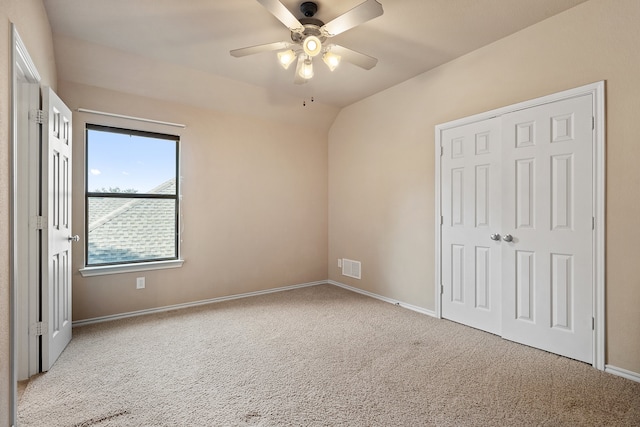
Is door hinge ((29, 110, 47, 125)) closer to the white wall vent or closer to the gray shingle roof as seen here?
the gray shingle roof

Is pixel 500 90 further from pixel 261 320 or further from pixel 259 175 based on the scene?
pixel 261 320

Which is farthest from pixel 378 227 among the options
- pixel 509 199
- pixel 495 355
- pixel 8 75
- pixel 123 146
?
pixel 8 75

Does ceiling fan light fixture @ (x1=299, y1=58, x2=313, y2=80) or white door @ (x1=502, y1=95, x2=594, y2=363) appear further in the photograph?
ceiling fan light fixture @ (x1=299, y1=58, x2=313, y2=80)

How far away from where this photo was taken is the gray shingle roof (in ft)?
11.6

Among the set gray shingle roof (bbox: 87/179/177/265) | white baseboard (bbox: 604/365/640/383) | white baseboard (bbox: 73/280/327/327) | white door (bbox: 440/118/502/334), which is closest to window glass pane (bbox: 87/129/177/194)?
gray shingle roof (bbox: 87/179/177/265)

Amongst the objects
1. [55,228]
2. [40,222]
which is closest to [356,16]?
[40,222]

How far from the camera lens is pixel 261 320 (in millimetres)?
3553

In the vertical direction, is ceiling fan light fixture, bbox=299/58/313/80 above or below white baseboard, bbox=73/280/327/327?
above

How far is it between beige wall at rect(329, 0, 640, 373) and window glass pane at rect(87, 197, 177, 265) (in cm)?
247

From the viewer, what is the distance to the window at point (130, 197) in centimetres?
352

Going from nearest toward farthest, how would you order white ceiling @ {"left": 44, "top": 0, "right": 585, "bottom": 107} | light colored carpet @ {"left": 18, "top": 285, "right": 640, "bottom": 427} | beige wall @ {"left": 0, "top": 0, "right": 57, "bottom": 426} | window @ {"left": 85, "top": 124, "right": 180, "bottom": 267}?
beige wall @ {"left": 0, "top": 0, "right": 57, "bottom": 426} → light colored carpet @ {"left": 18, "top": 285, "right": 640, "bottom": 427} → white ceiling @ {"left": 44, "top": 0, "right": 585, "bottom": 107} → window @ {"left": 85, "top": 124, "right": 180, "bottom": 267}

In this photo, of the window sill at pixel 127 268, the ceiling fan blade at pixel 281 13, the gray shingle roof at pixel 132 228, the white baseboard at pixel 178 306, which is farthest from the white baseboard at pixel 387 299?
the ceiling fan blade at pixel 281 13

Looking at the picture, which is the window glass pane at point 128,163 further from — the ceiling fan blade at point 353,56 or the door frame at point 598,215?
the door frame at point 598,215

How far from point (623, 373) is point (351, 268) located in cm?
310
